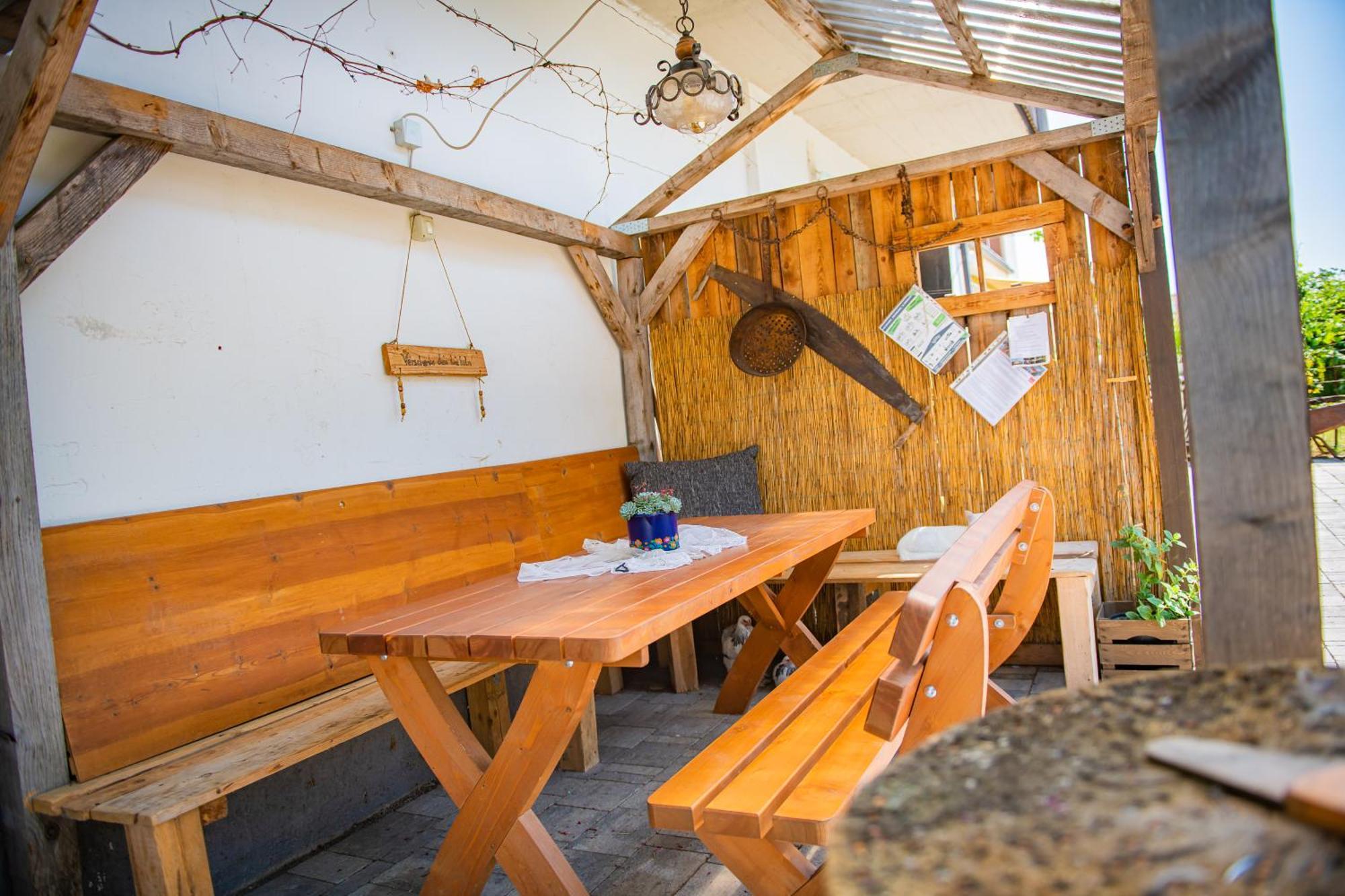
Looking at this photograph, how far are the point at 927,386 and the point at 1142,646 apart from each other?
1.56m

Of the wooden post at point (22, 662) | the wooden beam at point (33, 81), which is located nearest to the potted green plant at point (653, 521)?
the wooden post at point (22, 662)

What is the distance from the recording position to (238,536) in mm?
2846

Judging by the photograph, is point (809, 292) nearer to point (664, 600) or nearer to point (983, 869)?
point (664, 600)

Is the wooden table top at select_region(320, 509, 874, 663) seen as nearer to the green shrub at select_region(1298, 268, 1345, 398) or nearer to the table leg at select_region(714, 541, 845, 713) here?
the table leg at select_region(714, 541, 845, 713)

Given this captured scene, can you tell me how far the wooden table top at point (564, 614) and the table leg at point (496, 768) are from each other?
108 millimetres

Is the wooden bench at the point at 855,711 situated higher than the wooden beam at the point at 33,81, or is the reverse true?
the wooden beam at the point at 33,81

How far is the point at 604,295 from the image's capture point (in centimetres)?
497

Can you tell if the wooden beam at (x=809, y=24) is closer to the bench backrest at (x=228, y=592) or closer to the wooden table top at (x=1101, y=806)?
the bench backrest at (x=228, y=592)

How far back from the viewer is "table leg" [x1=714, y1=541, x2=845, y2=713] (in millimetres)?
3807

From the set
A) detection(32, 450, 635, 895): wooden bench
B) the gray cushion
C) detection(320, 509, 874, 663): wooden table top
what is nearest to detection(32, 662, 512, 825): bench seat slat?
detection(32, 450, 635, 895): wooden bench

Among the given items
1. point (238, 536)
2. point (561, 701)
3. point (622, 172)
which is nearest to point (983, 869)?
point (561, 701)

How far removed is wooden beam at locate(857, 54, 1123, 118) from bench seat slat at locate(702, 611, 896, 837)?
272cm

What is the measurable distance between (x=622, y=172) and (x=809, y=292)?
1448mm

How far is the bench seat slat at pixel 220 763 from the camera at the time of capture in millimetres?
2090
